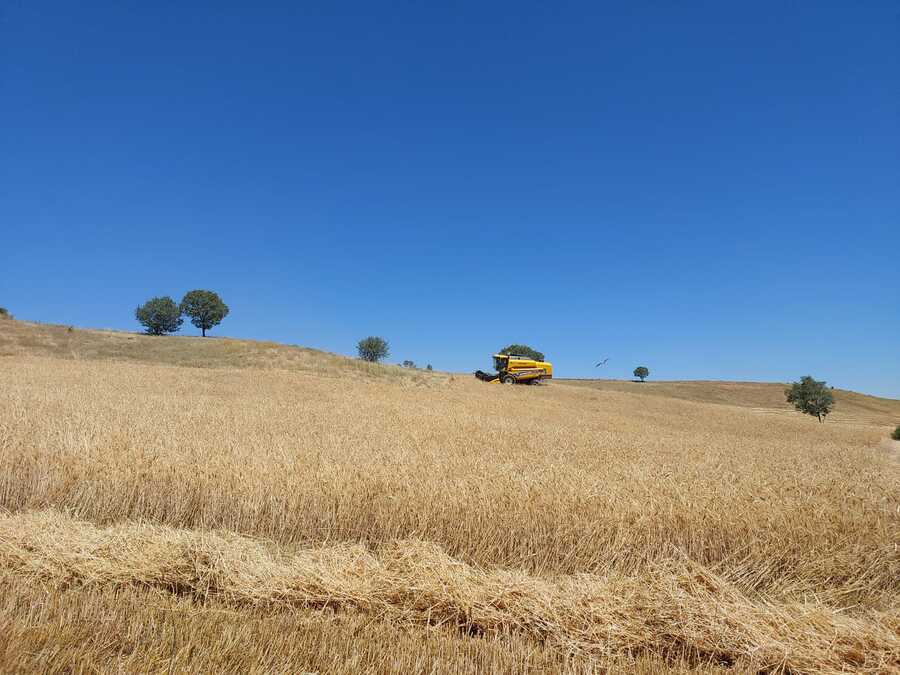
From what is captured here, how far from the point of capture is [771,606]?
3709mm

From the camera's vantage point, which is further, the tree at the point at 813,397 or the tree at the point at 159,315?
the tree at the point at 159,315

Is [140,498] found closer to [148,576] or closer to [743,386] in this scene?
[148,576]

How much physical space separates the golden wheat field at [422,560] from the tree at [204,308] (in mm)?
82282

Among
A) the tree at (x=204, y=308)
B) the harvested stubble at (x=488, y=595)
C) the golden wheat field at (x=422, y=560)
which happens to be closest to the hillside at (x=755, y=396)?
the golden wheat field at (x=422, y=560)

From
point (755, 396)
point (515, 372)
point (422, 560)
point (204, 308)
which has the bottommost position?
point (422, 560)

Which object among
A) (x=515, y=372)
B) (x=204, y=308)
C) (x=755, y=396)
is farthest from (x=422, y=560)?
(x=204, y=308)

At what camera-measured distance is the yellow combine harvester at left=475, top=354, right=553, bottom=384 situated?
39906mm

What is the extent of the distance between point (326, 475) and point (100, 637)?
8.90 ft

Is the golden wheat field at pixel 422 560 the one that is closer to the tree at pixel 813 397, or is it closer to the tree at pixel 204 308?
the tree at pixel 813 397

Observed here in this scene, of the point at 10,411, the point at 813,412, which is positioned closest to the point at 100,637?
the point at 10,411

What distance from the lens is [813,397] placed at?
4178 centimetres

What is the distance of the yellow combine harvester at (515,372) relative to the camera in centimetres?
3991

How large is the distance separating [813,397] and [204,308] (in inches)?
3486

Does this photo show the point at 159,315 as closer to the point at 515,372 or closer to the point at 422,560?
the point at 515,372
